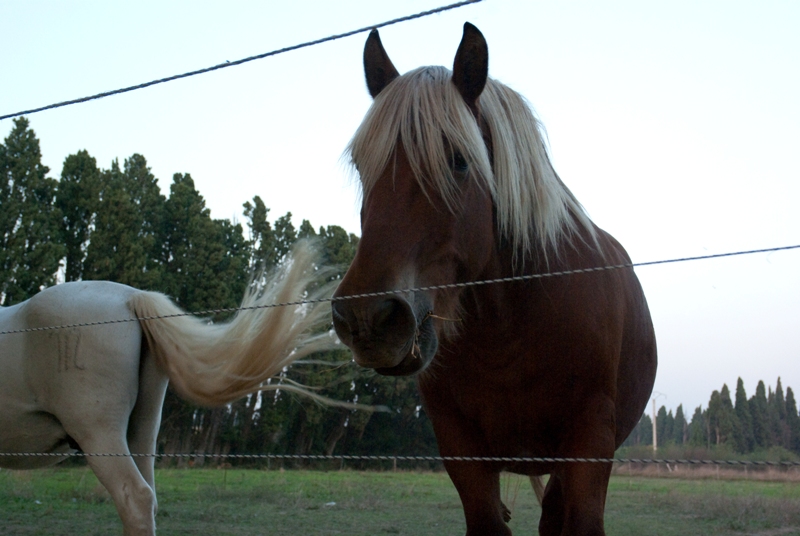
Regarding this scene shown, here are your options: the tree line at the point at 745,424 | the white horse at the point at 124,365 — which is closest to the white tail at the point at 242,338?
the white horse at the point at 124,365

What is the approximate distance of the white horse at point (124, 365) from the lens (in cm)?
309

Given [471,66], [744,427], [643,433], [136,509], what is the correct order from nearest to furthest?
[471,66] < [136,509] < [744,427] < [643,433]

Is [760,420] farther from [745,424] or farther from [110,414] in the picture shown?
[110,414]

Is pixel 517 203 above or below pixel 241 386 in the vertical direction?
above

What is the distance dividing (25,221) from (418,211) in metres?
19.1

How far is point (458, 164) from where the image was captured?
1.90 meters

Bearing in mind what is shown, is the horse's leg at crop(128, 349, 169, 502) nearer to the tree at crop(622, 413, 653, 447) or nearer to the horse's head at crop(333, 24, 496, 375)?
the horse's head at crop(333, 24, 496, 375)

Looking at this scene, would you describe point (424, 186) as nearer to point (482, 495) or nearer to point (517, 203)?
point (517, 203)

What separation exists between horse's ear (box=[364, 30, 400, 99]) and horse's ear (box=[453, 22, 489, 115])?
328 mm

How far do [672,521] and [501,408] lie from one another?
6273 millimetres

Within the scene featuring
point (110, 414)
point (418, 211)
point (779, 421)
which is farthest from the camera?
point (779, 421)

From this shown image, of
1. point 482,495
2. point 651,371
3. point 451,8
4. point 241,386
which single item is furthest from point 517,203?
point 241,386

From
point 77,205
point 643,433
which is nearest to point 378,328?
point 643,433

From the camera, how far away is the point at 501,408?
6.82 ft
